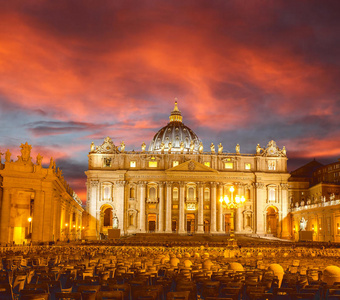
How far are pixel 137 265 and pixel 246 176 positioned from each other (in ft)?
335

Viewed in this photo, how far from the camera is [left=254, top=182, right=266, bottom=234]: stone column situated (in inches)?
4838

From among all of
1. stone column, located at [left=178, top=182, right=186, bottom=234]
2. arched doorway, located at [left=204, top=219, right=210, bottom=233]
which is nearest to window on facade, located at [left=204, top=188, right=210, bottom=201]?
arched doorway, located at [left=204, top=219, right=210, bottom=233]

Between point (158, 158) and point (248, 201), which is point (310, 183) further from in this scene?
point (158, 158)

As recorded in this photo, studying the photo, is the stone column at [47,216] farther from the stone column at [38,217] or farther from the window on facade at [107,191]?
the window on facade at [107,191]

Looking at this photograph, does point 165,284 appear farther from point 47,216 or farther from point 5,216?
point 47,216

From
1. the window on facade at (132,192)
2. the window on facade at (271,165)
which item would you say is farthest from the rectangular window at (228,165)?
the window on facade at (132,192)

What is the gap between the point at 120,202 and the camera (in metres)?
122

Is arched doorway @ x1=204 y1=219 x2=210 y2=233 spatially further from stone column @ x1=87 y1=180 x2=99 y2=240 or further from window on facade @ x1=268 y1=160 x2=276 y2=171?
stone column @ x1=87 y1=180 x2=99 y2=240

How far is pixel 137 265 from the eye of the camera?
25.0m

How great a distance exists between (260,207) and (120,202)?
3540 centimetres

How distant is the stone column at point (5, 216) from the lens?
173 ft

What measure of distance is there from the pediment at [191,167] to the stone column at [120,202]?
12.6 metres

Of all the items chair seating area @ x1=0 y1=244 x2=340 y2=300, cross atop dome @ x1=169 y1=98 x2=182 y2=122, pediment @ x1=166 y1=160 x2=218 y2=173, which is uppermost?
cross atop dome @ x1=169 y1=98 x2=182 y2=122

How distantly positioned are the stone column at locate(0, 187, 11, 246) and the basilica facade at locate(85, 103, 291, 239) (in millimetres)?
66584
